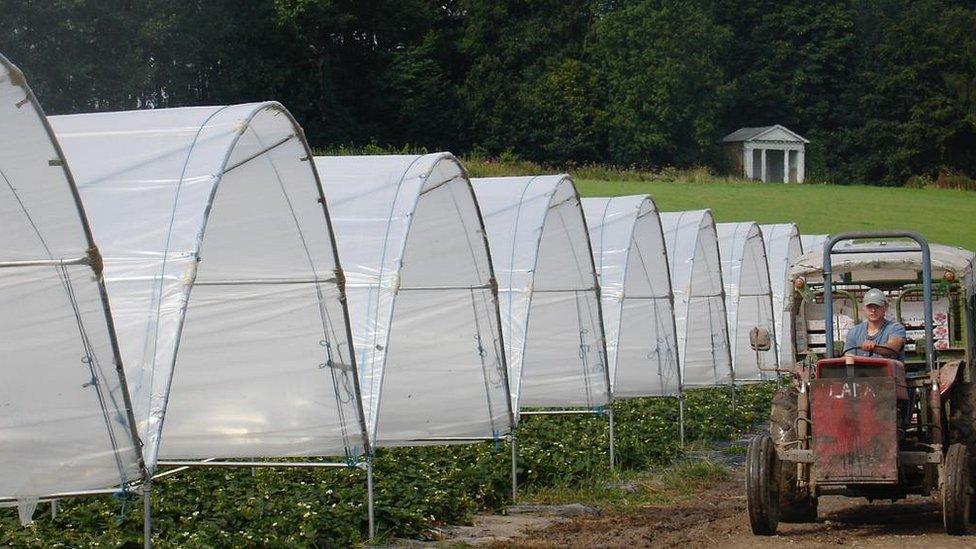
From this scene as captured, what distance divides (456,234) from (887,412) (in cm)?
511

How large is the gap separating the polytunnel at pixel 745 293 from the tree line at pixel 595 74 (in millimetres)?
35872

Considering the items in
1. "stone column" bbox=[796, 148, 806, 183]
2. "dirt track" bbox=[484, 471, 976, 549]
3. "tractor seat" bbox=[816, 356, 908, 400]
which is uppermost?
"stone column" bbox=[796, 148, 806, 183]

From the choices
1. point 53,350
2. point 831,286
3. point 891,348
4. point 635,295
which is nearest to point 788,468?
point 891,348

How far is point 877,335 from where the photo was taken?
12047mm

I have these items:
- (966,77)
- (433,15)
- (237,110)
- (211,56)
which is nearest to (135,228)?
(237,110)

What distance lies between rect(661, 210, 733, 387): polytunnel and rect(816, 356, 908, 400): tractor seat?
11.4m

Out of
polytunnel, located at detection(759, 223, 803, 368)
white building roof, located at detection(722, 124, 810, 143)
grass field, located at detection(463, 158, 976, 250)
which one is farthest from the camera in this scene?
white building roof, located at detection(722, 124, 810, 143)

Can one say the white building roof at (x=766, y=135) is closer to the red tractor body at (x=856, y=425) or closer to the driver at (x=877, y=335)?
the driver at (x=877, y=335)

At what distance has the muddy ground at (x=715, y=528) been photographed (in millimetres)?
11727

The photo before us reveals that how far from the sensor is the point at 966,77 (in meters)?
75.6

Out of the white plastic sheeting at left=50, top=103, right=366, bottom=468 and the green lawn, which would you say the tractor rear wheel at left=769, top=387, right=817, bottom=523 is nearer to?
the white plastic sheeting at left=50, top=103, right=366, bottom=468

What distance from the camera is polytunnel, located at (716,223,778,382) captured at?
93.6ft

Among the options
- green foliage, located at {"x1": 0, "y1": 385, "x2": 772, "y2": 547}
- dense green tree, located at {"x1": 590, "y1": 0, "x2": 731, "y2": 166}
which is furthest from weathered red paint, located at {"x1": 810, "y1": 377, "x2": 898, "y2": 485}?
dense green tree, located at {"x1": 590, "y1": 0, "x2": 731, "y2": 166}

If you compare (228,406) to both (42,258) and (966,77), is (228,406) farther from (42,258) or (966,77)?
(966,77)
